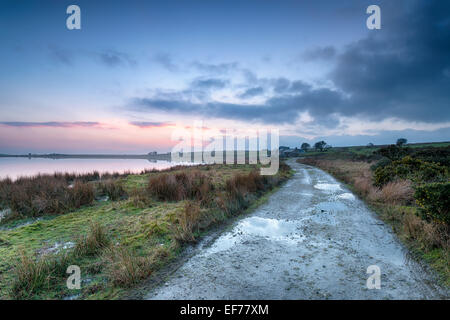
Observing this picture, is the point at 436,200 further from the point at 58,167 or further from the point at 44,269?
the point at 58,167

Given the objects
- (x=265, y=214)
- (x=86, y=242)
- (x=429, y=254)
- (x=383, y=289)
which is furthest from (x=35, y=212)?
(x=429, y=254)

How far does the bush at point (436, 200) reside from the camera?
5.05 m

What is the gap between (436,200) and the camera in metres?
5.16

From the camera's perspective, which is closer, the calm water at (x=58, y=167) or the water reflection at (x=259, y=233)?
the water reflection at (x=259, y=233)

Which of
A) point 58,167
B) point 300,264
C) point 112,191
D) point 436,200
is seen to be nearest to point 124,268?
point 300,264

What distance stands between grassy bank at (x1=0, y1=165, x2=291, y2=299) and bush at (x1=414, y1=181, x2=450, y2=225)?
5916 millimetres

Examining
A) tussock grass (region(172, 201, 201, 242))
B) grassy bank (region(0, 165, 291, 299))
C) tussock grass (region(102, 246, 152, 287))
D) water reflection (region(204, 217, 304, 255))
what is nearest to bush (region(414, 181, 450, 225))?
water reflection (region(204, 217, 304, 255))

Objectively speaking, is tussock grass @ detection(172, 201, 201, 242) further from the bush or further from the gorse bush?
the gorse bush

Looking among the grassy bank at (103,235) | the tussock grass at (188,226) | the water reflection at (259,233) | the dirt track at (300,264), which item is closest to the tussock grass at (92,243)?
the grassy bank at (103,235)

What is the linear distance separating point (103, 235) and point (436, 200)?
8313 millimetres

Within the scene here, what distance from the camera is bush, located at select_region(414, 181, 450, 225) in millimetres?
5051

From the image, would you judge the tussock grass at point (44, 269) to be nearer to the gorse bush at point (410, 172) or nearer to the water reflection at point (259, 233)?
the water reflection at point (259, 233)

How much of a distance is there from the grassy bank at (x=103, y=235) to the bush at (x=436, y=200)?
19.4 feet

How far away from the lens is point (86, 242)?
17.0ft
